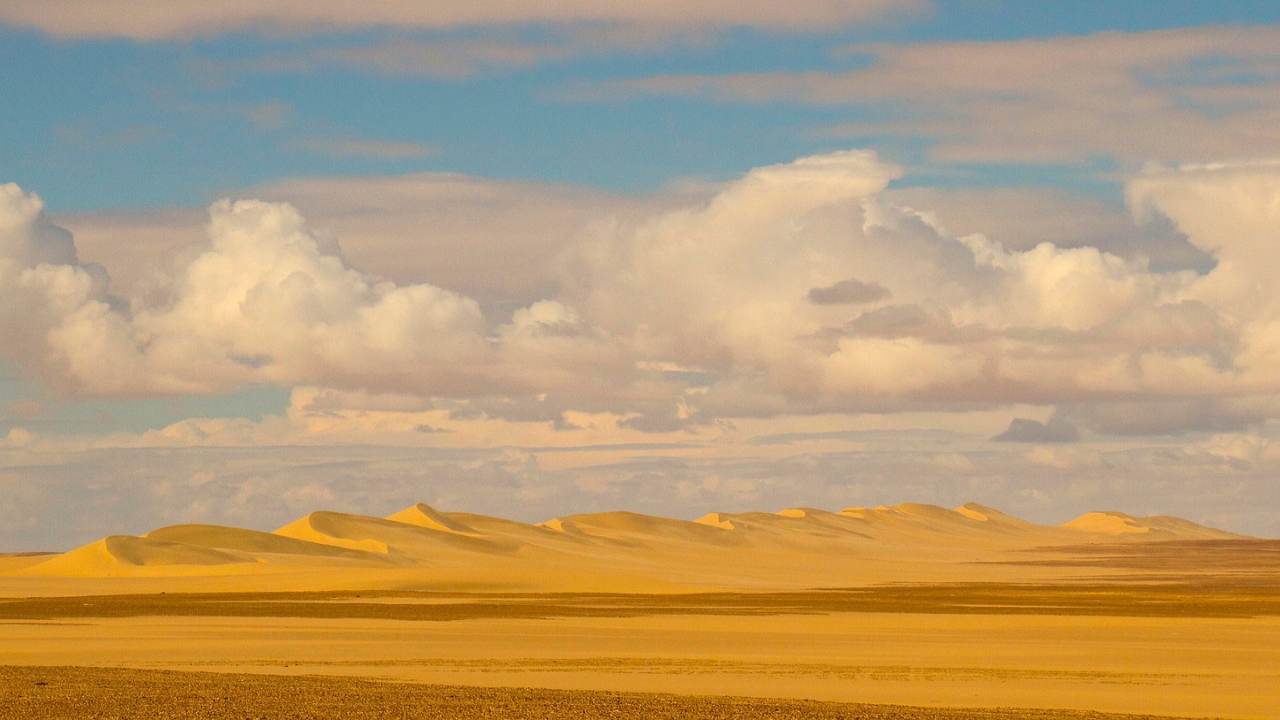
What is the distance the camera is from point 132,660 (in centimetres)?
4338

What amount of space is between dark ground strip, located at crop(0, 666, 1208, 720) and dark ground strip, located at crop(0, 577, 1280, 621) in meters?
29.5

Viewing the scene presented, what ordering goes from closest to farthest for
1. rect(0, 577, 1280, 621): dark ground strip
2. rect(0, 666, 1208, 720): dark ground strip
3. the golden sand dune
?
1. rect(0, 666, 1208, 720): dark ground strip
2. rect(0, 577, 1280, 621): dark ground strip
3. the golden sand dune

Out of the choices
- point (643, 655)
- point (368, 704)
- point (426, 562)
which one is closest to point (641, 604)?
point (643, 655)

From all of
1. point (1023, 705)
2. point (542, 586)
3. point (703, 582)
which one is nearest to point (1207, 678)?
point (1023, 705)

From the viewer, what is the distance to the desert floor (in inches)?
1299

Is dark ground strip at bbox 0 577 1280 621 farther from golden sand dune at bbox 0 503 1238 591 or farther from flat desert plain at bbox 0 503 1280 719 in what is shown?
golden sand dune at bbox 0 503 1238 591

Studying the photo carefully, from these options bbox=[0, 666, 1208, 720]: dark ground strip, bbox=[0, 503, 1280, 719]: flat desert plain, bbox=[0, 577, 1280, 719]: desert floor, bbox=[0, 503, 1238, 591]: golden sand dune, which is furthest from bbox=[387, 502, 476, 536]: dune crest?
bbox=[0, 666, 1208, 720]: dark ground strip

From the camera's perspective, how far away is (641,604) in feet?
258

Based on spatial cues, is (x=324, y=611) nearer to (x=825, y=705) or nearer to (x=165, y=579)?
(x=825, y=705)

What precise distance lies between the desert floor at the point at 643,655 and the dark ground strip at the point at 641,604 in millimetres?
218

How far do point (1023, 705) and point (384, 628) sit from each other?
29.2 meters

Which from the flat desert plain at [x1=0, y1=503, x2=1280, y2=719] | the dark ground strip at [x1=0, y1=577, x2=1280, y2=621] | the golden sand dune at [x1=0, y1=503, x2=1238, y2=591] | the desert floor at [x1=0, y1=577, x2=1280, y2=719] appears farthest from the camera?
the golden sand dune at [x1=0, y1=503, x2=1238, y2=591]

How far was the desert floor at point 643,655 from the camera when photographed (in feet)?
108

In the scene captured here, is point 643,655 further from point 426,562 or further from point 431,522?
point 431,522
